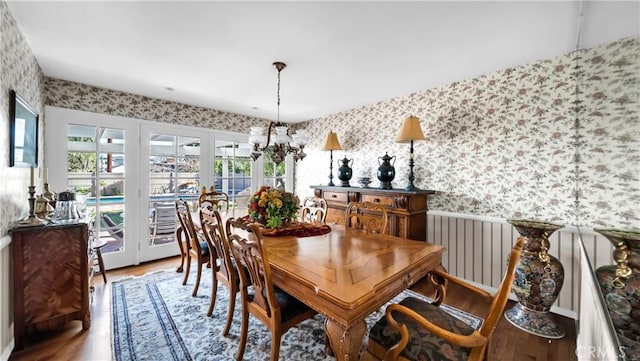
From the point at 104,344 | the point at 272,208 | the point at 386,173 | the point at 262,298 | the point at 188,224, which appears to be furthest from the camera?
the point at 386,173

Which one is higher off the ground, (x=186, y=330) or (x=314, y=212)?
(x=314, y=212)

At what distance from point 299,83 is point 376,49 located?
3.53 ft

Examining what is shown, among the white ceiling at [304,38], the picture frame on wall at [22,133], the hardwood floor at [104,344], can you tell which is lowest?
the hardwood floor at [104,344]

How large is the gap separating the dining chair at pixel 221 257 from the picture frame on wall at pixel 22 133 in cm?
135

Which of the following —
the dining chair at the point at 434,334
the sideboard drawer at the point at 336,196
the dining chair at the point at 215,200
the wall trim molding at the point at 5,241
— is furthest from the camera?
the sideboard drawer at the point at 336,196

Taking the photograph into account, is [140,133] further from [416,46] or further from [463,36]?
[463,36]

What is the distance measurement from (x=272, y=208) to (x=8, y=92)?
6.61 feet

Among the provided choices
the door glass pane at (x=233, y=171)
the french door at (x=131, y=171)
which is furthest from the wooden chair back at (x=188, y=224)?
the door glass pane at (x=233, y=171)

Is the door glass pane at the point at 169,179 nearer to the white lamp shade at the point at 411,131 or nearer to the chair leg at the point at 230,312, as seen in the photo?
the chair leg at the point at 230,312

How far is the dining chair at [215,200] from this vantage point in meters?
3.44

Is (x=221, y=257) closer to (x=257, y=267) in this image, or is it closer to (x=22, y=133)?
(x=257, y=267)

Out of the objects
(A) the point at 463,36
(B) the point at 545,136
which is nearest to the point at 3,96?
(A) the point at 463,36

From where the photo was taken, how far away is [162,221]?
12.4 feet

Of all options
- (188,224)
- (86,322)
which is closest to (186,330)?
(86,322)
